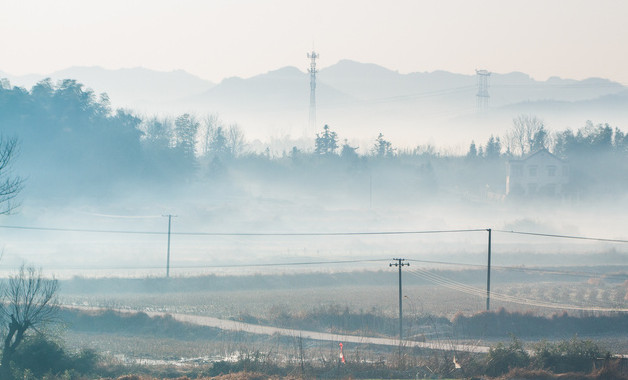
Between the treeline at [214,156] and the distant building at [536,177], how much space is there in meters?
7.11

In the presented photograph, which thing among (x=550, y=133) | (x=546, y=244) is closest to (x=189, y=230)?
(x=546, y=244)

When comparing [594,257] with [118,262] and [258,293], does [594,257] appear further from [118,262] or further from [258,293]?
[118,262]

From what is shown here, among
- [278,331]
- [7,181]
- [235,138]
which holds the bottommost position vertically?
[278,331]

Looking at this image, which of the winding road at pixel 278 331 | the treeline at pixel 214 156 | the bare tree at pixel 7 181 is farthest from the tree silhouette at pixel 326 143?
the winding road at pixel 278 331

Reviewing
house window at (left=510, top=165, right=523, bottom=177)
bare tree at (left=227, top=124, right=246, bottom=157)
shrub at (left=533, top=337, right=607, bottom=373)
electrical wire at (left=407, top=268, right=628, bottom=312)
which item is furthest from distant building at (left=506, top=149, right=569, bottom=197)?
shrub at (left=533, top=337, right=607, bottom=373)

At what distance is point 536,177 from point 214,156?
169ft

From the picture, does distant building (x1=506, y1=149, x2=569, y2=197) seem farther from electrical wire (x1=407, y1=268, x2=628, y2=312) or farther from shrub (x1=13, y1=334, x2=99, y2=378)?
shrub (x1=13, y1=334, x2=99, y2=378)

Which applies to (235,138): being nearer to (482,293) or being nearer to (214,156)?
(214,156)

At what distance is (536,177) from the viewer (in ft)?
354

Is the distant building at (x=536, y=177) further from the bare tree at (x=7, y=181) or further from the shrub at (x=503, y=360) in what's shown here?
the shrub at (x=503, y=360)

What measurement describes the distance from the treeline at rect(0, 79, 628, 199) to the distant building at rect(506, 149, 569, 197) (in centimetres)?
711

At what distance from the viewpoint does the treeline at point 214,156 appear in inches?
3578

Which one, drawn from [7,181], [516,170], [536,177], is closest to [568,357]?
[7,181]

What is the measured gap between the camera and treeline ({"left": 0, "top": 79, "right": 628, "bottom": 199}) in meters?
90.9
